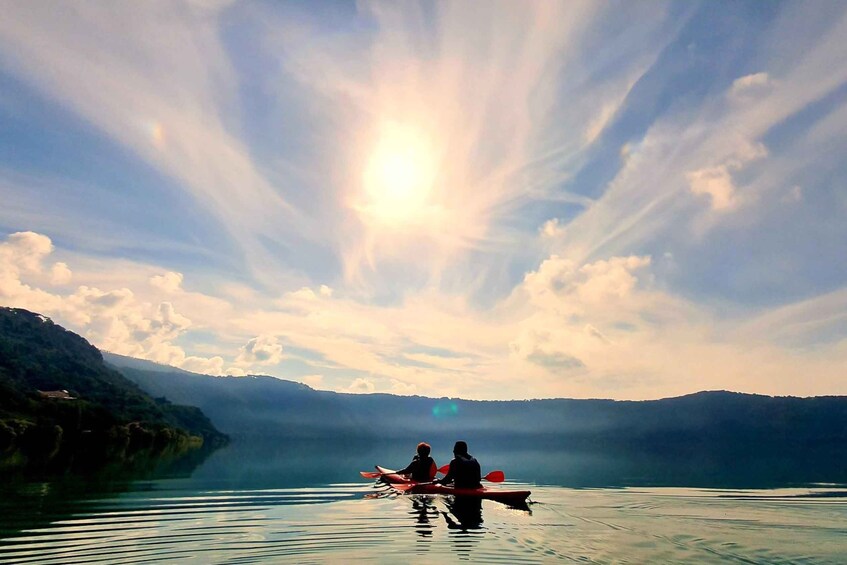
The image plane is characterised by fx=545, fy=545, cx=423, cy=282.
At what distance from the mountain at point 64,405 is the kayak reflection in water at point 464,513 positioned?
56823mm

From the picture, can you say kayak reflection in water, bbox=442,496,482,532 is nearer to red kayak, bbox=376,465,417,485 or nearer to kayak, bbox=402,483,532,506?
kayak, bbox=402,483,532,506

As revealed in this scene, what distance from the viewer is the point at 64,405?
342 feet

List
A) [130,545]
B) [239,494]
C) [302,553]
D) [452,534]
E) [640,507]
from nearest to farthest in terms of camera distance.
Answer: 1. [302,553]
2. [130,545]
3. [452,534]
4. [640,507]
5. [239,494]

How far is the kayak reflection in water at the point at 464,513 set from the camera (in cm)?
1788

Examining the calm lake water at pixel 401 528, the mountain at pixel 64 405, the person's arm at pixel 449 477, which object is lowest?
the calm lake water at pixel 401 528

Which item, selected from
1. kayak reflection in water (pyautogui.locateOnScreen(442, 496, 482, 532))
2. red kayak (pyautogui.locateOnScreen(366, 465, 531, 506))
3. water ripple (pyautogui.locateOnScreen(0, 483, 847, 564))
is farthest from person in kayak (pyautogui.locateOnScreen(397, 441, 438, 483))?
kayak reflection in water (pyautogui.locateOnScreen(442, 496, 482, 532))

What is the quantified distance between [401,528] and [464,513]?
375 cm

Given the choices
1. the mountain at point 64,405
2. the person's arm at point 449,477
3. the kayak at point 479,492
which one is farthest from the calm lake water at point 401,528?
the mountain at point 64,405

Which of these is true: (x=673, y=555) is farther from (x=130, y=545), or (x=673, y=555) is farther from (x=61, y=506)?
(x=61, y=506)

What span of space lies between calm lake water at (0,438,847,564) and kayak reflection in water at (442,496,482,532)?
68 millimetres

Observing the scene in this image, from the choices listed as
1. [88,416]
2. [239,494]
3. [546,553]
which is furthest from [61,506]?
[88,416]

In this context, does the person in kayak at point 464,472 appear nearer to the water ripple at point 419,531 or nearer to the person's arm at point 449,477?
the person's arm at point 449,477

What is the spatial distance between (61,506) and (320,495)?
11.4 m

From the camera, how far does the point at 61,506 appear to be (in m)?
21.8
